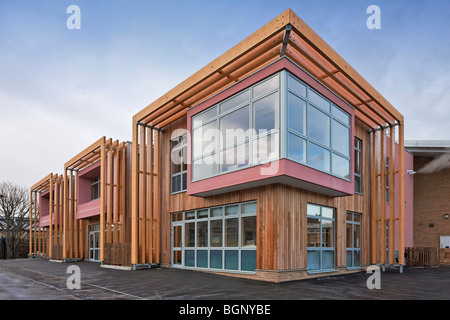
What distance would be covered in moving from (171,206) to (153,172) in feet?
6.22

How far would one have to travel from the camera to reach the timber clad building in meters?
10.7

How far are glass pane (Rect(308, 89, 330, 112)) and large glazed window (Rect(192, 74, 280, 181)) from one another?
4.78 ft

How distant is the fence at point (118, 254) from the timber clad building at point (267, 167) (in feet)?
0.19

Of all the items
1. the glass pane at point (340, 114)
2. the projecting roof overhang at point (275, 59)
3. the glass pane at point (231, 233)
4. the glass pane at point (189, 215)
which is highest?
the projecting roof overhang at point (275, 59)

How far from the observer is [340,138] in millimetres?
12859

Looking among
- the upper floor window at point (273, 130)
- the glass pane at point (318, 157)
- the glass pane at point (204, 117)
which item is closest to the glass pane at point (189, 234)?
the upper floor window at point (273, 130)

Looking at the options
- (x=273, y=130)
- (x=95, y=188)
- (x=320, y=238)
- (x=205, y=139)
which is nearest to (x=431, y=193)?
(x=320, y=238)

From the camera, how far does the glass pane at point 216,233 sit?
13.1m

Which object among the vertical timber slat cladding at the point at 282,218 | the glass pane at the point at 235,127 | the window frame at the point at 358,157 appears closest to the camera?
the vertical timber slat cladding at the point at 282,218

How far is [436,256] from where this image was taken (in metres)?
21.0

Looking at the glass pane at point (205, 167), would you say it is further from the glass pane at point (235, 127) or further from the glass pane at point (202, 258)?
the glass pane at point (202, 258)

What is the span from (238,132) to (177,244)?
19.8 feet
